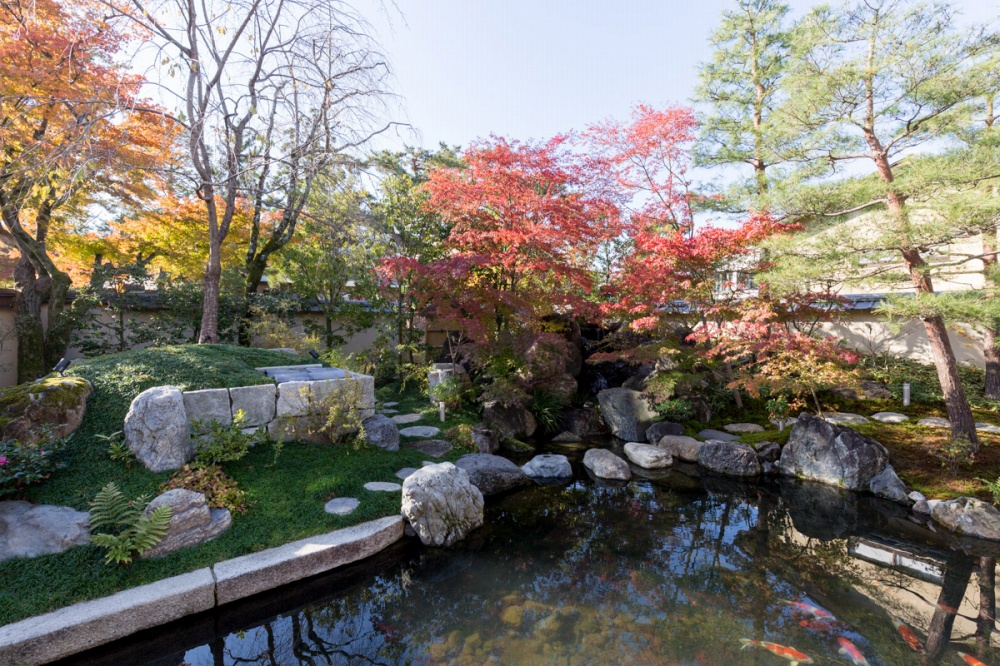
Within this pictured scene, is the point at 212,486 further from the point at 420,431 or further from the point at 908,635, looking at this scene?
the point at 908,635

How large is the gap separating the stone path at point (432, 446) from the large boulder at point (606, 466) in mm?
2367

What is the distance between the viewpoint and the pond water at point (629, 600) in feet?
10.8

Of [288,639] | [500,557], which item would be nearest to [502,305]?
[500,557]

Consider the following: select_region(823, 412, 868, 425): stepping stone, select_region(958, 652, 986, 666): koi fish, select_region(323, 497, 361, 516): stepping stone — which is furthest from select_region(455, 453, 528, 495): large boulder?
select_region(823, 412, 868, 425): stepping stone

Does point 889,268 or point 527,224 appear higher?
point 527,224

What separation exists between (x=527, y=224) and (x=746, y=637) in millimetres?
6605

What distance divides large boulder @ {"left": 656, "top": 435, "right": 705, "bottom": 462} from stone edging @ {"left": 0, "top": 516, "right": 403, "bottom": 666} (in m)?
5.44

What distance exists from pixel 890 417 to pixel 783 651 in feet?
22.1

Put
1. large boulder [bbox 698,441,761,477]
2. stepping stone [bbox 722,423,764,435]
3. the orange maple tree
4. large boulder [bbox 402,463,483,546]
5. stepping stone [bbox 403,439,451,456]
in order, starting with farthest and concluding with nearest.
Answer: stepping stone [bbox 722,423,764,435] < large boulder [bbox 698,441,761,477] < stepping stone [bbox 403,439,451,456] < the orange maple tree < large boulder [bbox 402,463,483,546]

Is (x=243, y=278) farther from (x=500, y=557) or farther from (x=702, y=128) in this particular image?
(x=702, y=128)

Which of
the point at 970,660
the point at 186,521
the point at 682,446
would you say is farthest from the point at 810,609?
the point at 186,521

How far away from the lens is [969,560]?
457cm

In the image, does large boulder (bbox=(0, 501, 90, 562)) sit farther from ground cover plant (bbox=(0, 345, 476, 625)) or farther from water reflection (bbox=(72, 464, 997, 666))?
water reflection (bbox=(72, 464, 997, 666))

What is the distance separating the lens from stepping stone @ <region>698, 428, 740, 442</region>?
26.3 feet
